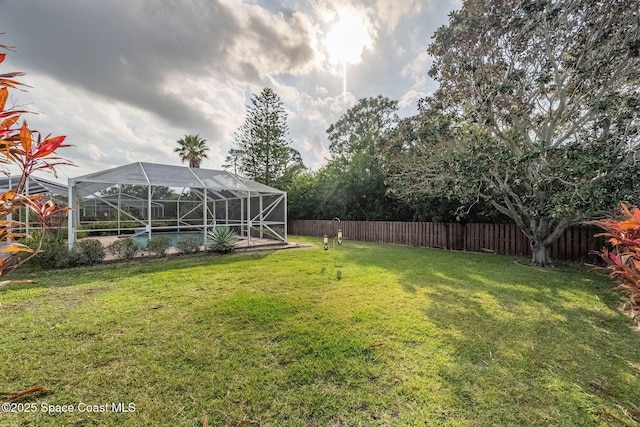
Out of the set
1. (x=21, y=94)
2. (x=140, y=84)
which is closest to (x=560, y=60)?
(x=21, y=94)

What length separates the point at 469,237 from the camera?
995cm

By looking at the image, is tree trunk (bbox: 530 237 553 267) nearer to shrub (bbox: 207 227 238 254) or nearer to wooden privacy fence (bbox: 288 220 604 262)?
wooden privacy fence (bbox: 288 220 604 262)

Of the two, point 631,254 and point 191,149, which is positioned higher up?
point 191,149

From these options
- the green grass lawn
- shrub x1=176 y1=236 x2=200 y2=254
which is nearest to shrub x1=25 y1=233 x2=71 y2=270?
the green grass lawn

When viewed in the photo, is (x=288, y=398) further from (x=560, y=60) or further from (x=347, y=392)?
(x=560, y=60)

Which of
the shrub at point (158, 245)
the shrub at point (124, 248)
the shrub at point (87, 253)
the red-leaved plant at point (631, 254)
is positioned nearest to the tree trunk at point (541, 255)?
the red-leaved plant at point (631, 254)

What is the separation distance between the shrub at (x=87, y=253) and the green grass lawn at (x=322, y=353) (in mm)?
1836

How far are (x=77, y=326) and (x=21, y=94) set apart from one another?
9.69 ft

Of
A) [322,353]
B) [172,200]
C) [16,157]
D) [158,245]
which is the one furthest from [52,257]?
[322,353]

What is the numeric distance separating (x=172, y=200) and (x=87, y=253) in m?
5.90

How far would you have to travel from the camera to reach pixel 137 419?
70.2 inches

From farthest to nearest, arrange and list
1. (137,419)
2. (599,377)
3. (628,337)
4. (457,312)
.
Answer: (457,312), (628,337), (599,377), (137,419)

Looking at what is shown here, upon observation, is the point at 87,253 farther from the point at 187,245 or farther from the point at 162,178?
the point at 162,178

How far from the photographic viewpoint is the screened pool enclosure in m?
7.89
